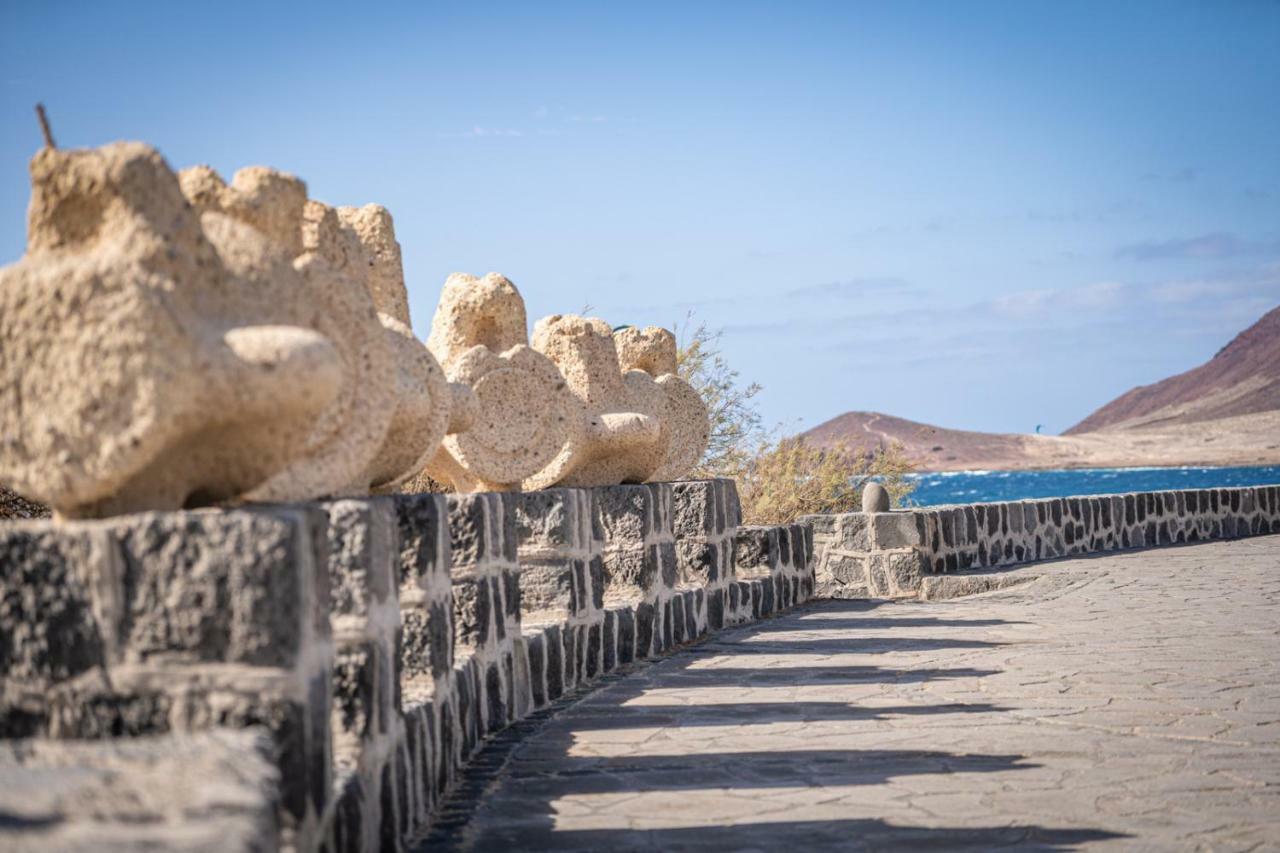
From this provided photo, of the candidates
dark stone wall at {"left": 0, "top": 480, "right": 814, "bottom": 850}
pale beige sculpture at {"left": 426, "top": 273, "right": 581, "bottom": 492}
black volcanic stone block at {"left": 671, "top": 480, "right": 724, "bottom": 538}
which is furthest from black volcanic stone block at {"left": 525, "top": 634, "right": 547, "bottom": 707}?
black volcanic stone block at {"left": 671, "top": 480, "right": 724, "bottom": 538}

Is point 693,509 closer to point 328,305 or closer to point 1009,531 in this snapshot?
point 328,305

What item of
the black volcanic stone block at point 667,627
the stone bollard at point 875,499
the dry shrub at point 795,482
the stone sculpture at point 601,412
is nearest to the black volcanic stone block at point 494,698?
the stone sculpture at point 601,412

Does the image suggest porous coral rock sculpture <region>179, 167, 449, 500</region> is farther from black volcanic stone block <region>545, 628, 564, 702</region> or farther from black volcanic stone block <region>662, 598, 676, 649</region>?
black volcanic stone block <region>662, 598, 676, 649</region>

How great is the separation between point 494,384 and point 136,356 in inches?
167

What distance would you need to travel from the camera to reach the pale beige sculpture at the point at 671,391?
9.67 metres

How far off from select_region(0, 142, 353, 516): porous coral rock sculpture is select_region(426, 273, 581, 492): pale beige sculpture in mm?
3537

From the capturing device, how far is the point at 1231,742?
201 inches

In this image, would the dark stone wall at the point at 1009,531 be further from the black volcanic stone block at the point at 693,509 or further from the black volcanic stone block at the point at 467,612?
the black volcanic stone block at the point at 467,612

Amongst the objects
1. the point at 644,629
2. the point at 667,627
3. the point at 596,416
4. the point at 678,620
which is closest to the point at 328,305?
the point at 596,416

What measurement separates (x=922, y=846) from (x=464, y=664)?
199cm

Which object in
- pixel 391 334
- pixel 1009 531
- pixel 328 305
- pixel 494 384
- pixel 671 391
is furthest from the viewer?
pixel 1009 531

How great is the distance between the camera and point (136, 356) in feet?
9.12

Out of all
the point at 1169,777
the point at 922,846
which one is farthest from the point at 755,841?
the point at 1169,777

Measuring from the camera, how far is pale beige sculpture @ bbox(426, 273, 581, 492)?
22.7 feet
